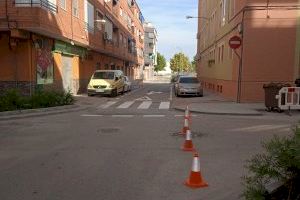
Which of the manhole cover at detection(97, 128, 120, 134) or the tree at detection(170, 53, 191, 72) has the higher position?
the tree at detection(170, 53, 191, 72)

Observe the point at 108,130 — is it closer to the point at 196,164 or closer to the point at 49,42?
the point at 196,164

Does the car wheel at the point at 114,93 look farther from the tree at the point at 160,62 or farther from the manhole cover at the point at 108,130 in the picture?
the tree at the point at 160,62

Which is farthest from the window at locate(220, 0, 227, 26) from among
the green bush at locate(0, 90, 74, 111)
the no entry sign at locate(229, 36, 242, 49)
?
the green bush at locate(0, 90, 74, 111)

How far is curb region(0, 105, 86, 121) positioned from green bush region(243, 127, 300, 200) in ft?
36.7

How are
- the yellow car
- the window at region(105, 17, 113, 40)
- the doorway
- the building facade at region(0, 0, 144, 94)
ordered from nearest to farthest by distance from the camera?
the building facade at region(0, 0, 144, 94) < the doorway < the yellow car < the window at region(105, 17, 113, 40)

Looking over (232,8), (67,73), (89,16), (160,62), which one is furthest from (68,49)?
(160,62)

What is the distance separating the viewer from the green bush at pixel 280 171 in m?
3.89

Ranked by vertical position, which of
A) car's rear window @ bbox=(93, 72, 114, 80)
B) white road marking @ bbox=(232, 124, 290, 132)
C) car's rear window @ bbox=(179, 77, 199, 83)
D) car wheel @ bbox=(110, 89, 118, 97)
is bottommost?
white road marking @ bbox=(232, 124, 290, 132)

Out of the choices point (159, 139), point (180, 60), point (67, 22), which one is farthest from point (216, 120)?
point (180, 60)

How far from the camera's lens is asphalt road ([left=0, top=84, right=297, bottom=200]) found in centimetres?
573

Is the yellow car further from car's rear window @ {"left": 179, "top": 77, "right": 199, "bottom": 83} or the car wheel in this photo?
car's rear window @ {"left": 179, "top": 77, "right": 199, "bottom": 83}

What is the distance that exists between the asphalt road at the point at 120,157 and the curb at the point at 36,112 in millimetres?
679

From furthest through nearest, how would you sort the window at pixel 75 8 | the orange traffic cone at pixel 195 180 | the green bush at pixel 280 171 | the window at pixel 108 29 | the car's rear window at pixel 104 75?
1. the window at pixel 108 29
2. the car's rear window at pixel 104 75
3. the window at pixel 75 8
4. the orange traffic cone at pixel 195 180
5. the green bush at pixel 280 171

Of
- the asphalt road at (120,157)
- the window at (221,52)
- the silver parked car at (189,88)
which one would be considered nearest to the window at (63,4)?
the silver parked car at (189,88)
